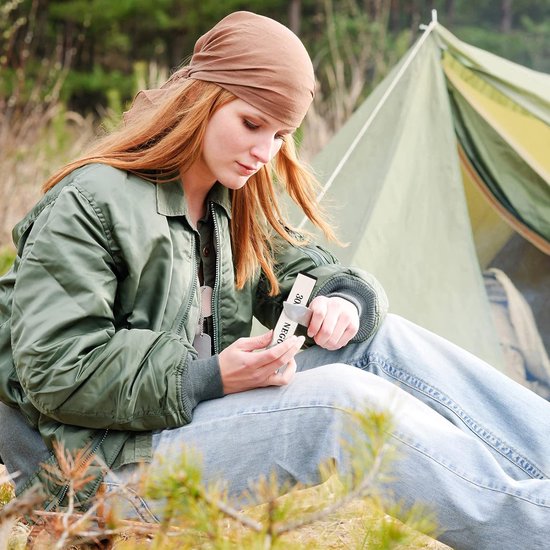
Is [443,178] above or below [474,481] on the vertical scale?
above

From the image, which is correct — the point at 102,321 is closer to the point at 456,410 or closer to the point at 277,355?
the point at 277,355

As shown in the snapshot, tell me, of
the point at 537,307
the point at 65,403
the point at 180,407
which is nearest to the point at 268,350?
the point at 180,407

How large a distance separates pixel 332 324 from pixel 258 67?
0.44 m

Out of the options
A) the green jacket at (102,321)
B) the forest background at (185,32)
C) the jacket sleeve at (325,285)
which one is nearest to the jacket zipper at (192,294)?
the green jacket at (102,321)

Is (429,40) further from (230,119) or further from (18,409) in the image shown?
(18,409)

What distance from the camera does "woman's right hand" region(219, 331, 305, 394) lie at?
131 centimetres

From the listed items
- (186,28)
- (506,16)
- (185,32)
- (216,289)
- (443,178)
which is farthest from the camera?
(506,16)

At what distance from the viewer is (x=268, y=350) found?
1310 millimetres

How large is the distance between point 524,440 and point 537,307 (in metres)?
1.04

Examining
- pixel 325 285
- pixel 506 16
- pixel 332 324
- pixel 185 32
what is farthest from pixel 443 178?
pixel 506 16

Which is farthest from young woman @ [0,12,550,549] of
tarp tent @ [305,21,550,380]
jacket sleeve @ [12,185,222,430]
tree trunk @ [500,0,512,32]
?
tree trunk @ [500,0,512,32]

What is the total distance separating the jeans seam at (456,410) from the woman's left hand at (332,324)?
0.07m

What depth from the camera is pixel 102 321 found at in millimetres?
1333

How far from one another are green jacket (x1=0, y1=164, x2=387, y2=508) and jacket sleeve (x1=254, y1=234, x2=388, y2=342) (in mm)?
273
